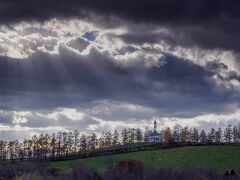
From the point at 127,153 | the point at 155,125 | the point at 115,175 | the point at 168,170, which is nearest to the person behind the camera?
the point at 115,175

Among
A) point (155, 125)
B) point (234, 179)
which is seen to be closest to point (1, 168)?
point (234, 179)

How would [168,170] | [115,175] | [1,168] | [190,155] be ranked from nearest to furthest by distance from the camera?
[115,175] < [168,170] < [1,168] < [190,155]

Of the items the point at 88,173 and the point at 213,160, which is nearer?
the point at 88,173

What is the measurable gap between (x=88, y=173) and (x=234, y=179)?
8797 millimetres

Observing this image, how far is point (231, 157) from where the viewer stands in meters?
95.4

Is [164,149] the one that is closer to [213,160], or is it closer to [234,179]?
[213,160]

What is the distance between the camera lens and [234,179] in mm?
29844

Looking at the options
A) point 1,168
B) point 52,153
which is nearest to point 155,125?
point 52,153

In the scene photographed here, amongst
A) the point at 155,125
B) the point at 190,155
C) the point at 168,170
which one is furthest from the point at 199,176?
the point at 155,125

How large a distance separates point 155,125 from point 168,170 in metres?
163

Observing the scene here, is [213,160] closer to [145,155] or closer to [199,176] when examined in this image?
[145,155]

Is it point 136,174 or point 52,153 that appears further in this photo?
point 52,153

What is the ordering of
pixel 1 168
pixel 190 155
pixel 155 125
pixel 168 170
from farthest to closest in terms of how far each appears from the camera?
pixel 155 125 → pixel 190 155 → pixel 1 168 → pixel 168 170

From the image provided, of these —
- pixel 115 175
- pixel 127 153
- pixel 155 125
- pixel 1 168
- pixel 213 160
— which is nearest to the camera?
pixel 115 175
